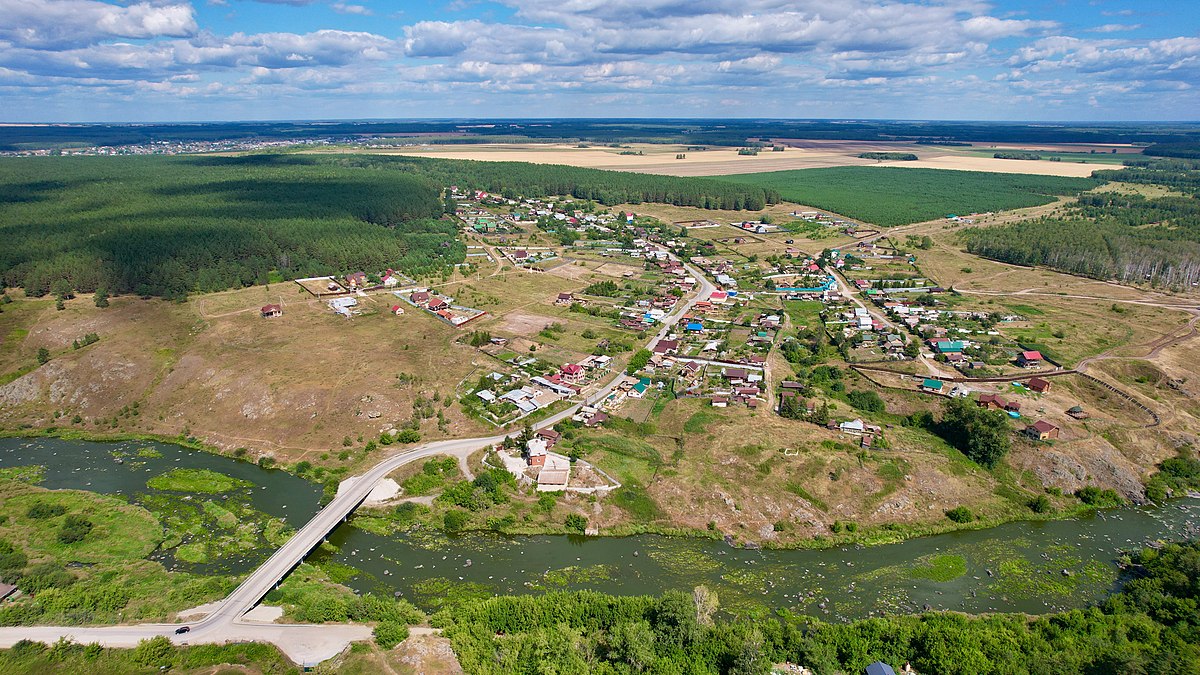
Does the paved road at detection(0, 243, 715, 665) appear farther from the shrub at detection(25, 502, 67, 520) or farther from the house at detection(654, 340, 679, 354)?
the house at detection(654, 340, 679, 354)

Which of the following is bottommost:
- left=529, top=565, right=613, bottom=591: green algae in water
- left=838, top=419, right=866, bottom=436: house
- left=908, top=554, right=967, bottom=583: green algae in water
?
left=529, top=565, right=613, bottom=591: green algae in water

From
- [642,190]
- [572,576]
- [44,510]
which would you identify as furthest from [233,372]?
[642,190]

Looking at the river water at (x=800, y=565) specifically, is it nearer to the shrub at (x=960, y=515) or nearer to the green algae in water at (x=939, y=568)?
the green algae in water at (x=939, y=568)

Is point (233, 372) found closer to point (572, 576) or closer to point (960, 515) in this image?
point (572, 576)

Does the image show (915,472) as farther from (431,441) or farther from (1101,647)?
(431,441)

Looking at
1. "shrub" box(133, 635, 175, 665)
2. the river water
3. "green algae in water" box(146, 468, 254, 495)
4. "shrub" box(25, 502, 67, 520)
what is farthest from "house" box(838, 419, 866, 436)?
"shrub" box(25, 502, 67, 520)

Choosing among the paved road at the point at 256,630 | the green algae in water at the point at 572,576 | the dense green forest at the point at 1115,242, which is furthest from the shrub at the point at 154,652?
the dense green forest at the point at 1115,242
